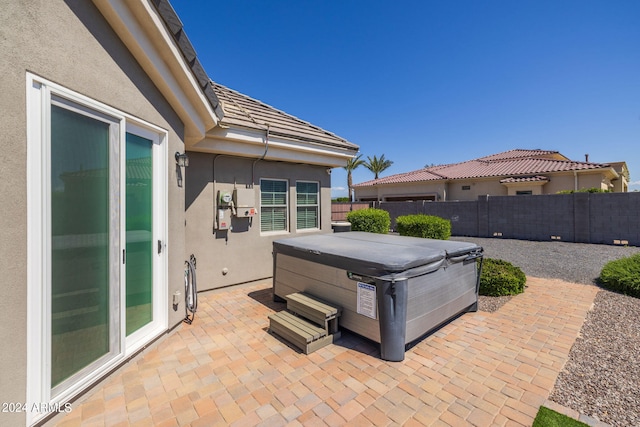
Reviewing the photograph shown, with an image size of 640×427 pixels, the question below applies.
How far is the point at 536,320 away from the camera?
4535mm

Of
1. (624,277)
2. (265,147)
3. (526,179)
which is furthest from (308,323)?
(526,179)

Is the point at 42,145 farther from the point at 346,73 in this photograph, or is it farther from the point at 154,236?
the point at 346,73

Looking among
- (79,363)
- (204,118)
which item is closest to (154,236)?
(79,363)

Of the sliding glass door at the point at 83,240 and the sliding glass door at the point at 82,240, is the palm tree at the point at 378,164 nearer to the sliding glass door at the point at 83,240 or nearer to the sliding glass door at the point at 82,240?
the sliding glass door at the point at 83,240

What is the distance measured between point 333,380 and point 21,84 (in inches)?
152

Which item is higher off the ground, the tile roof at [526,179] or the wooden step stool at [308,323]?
the tile roof at [526,179]

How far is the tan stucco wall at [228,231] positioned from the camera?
572cm

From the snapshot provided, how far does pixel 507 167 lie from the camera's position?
20.7 meters

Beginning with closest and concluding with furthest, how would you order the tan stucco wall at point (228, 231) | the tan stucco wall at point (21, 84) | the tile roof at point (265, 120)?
the tan stucco wall at point (21, 84)
the tan stucco wall at point (228, 231)
the tile roof at point (265, 120)

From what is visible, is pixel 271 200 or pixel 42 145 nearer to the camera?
pixel 42 145

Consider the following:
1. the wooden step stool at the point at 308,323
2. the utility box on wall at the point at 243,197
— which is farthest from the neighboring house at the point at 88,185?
the wooden step stool at the point at 308,323

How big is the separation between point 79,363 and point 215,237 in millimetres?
3558

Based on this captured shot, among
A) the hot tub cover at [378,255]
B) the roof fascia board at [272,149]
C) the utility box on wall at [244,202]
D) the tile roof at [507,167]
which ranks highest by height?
the tile roof at [507,167]

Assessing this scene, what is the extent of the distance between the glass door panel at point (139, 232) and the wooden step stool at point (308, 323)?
1810mm
